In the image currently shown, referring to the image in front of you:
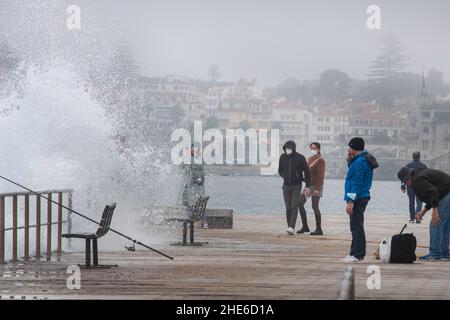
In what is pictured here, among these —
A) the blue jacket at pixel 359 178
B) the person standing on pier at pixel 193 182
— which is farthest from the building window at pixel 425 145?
the blue jacket at pixel 359 178

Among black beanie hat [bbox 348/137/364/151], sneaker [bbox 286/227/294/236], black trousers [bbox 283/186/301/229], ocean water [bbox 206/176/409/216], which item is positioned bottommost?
ocean water [bbox 206/176/409/216]

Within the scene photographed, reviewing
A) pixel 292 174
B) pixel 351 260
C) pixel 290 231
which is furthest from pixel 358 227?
pixel 290 231

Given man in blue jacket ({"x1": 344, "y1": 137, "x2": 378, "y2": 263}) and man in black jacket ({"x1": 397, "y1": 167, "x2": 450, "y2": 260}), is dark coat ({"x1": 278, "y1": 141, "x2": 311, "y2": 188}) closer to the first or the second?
man in black jacket ({"x1": 397, "y1": 167, "x2": 450, "y2": 260})

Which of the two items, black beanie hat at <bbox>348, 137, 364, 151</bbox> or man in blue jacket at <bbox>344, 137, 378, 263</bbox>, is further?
black beanie hat at <bbox>348, 137, 364, 151</bbox>

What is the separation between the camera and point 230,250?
1941cm

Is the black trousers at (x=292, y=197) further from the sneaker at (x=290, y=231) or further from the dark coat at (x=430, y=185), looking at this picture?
the dark coat at (x=430, y=185)

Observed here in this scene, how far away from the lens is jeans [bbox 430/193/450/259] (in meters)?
16.9

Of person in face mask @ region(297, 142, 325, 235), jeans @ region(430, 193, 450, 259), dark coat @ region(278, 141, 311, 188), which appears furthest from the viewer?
person in face mask @ region(297, 142, 325, 235)

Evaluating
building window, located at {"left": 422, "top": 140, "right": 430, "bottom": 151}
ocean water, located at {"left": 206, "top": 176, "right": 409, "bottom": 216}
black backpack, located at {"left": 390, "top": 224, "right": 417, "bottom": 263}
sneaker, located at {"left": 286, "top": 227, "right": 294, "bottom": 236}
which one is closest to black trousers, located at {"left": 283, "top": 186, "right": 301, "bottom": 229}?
sneaker, located at {"left": 286, "top": 227, "right": 294, "bottom": 236}

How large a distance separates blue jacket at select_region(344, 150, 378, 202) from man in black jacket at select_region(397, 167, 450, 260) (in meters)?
0.41

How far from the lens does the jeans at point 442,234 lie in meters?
16.9

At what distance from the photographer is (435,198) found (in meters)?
16.3
